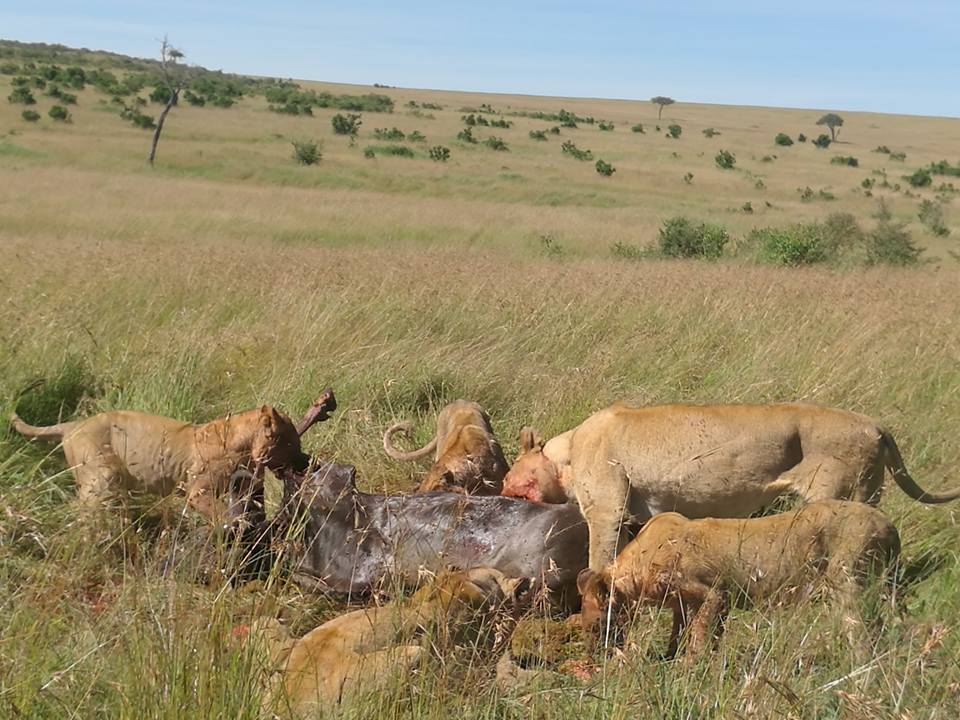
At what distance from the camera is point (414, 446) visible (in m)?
6.96

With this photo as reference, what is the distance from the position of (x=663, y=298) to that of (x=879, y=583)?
6701 mm

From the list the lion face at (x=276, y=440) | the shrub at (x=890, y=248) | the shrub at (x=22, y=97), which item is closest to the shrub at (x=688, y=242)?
the shrub at (x=890, y=248)

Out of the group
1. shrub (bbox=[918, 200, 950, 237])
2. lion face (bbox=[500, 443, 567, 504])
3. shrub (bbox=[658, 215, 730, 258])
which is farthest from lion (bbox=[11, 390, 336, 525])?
shrub (bbox=[918, 200, 950, 237])

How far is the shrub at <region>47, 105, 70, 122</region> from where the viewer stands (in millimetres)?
46562

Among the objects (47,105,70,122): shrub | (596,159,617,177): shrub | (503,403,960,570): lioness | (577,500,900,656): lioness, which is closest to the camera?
(577,500,900,656): lioness

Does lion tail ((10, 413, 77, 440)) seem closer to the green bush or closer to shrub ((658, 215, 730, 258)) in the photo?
the green bush

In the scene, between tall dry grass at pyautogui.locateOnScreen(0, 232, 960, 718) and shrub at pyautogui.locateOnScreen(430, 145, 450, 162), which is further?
shrub at pyautogui.locateOnScreen(430, 145, 450, 162)

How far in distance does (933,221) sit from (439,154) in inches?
837

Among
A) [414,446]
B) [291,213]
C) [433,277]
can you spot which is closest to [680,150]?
[291,213]

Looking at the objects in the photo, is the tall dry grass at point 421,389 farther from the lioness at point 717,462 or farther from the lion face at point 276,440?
the lion face at point 276,440

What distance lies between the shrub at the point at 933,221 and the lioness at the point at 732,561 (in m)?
27.7

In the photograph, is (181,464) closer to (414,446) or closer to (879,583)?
(414,446)

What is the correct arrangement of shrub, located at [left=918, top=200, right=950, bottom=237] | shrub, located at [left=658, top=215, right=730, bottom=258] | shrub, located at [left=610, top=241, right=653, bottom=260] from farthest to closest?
shrub, located at [left=918, top=200, right=950, bottom=237] → shrub, located at [left=658, top=215, right=730, bottom=258] → shrub, located at [left=610, top=241, right=653, bottom=260]

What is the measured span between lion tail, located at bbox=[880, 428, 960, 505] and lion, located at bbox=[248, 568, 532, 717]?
6.52ft
